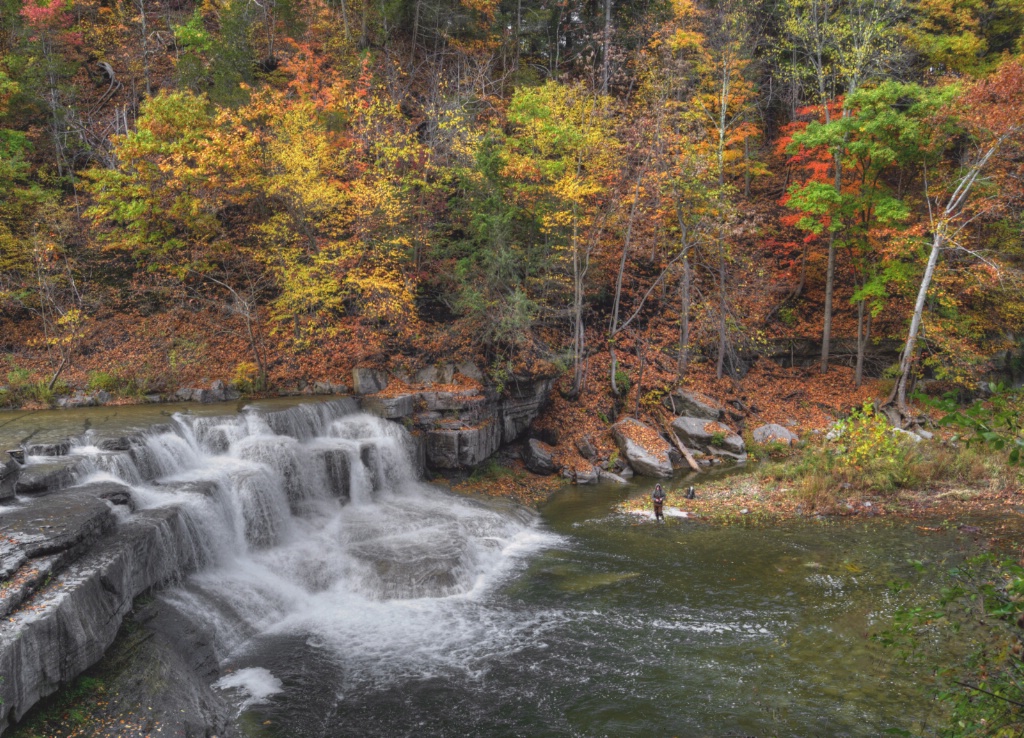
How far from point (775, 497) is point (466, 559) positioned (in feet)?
26.2

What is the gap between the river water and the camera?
23.4 feet

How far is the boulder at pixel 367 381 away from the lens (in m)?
17.5

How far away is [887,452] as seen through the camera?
1420cm

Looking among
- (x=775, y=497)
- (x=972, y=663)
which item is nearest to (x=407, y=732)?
(x=972, y=663)

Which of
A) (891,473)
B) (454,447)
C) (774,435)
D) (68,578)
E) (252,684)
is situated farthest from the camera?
(774,435)

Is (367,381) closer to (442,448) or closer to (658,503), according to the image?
(442,448)

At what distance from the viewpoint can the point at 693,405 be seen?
2095 cm

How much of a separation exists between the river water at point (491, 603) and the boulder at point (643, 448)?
344 centimetres

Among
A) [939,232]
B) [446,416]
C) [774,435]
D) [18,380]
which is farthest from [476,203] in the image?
[939,232]

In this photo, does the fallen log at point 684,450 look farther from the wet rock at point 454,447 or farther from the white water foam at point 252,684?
the white water foam at point 252,684

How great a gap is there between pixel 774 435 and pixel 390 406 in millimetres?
12612

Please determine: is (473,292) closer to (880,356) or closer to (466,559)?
(466,559)

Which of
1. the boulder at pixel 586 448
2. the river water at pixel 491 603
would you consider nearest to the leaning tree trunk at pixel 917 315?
the river water at pixel 491 603

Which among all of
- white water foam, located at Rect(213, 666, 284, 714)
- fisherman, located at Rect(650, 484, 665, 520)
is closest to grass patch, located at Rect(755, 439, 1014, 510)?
fisherman, located at Rect(650, 484, 665, 520)
